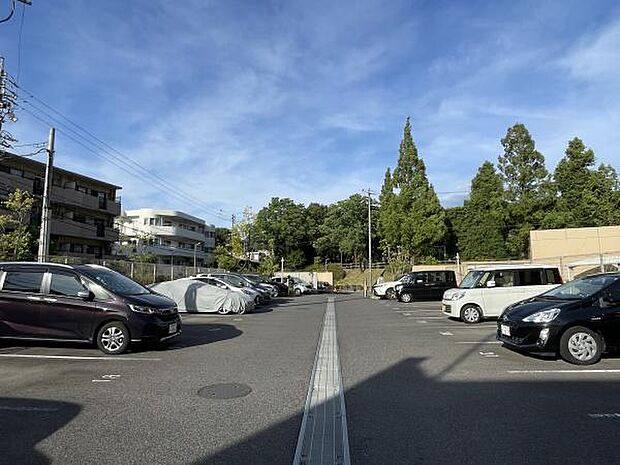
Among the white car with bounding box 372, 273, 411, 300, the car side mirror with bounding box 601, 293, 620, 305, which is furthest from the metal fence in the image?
the car side mirror with bounding box 601, 293, 620, 305

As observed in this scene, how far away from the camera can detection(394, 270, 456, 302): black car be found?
24.5 meters

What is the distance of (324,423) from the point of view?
4566 millimetres

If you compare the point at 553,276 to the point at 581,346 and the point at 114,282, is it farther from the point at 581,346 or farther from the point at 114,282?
the point at 114,282

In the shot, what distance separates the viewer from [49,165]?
16.2m

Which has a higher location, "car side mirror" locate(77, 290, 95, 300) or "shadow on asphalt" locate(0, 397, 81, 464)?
"car side mirror" locate(77, 290, 95, 300)

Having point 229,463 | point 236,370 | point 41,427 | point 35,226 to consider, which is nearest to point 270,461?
point 229,463

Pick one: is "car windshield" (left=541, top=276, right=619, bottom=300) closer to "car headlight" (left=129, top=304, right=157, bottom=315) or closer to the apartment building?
"car headlight" (left=129, top=304, right=157, bottom=315)

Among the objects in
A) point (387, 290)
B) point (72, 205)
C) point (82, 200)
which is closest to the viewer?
point (387, 290)

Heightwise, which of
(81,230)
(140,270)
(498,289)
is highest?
(81,230)

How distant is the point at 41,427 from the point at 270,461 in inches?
97.9

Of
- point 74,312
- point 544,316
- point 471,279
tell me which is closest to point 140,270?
point 74,312

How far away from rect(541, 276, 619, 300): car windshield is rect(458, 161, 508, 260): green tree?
33.8 m

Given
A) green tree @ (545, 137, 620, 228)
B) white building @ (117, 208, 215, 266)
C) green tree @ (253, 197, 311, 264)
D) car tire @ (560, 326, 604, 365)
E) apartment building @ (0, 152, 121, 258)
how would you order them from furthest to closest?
green tree @ (253, 197, 311, 264) → white building @ (117, 208, 215, 266) → green tree @ (545, 137, 620, 228) → apartment building @ (0, 152, 121, 258) → car tire @ (560, 326, 604, 365)

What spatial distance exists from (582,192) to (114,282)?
41.2m
